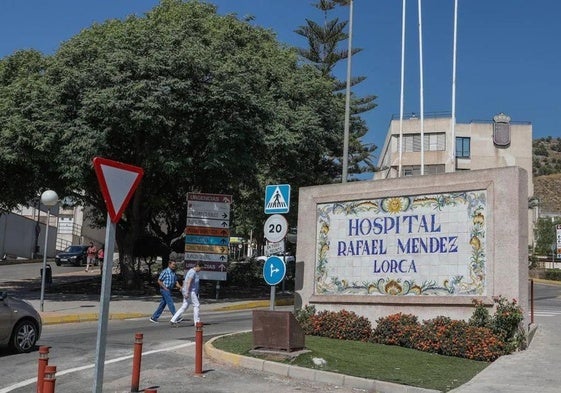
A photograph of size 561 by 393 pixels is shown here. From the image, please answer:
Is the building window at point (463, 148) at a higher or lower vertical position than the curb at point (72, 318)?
higher

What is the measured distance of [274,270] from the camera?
1177cm

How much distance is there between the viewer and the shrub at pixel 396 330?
12977 millimetres

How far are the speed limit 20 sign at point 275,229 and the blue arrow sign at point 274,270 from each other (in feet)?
1.31

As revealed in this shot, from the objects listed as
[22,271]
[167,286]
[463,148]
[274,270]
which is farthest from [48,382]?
[463,148]

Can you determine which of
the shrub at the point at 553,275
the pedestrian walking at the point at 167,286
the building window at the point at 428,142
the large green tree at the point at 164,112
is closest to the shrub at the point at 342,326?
the pedestrian walking at the point at 167,286

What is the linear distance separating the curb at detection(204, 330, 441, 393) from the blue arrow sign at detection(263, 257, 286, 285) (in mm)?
1581

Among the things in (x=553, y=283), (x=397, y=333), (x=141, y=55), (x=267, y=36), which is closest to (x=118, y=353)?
(x=397, y=333)

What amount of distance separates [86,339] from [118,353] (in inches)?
82.0

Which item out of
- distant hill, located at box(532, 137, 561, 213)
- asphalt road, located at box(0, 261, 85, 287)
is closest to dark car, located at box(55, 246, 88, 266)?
asphalt road, located at box(0, 261, 85, 287)

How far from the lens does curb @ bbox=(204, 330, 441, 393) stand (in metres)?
8.95

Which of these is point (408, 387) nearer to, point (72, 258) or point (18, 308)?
point (18, 308)

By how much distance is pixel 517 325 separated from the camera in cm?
1223

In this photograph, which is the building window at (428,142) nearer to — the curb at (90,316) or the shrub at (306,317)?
the curb at (90,316)

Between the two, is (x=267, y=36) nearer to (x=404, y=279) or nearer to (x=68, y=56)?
(x=68, y=56)
